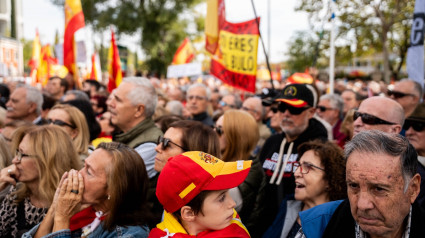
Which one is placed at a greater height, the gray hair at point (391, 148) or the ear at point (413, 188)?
the gray hair at point (391, 148)

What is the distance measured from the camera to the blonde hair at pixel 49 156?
3285mm

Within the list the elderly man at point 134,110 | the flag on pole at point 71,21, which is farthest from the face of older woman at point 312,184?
the flag on pole at point 71,21

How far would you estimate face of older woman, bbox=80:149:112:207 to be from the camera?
2785 mm

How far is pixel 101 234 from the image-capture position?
106 inches

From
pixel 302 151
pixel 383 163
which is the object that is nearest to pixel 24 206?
pixel 302 151

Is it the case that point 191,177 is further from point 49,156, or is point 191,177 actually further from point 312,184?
point 49,156

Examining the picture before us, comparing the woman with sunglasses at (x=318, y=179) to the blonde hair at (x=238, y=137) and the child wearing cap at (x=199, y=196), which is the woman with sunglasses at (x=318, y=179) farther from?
the blonde hair at (x=238, y=137)

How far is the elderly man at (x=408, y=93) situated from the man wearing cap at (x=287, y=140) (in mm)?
2146

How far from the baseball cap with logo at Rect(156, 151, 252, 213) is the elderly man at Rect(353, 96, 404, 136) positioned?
166 centimetres

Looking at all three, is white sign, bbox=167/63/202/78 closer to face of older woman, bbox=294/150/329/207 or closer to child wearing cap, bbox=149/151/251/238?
face of older woman, bbox=294/150/329/207

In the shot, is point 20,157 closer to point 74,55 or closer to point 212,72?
point 212,72

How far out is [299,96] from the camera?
421cm

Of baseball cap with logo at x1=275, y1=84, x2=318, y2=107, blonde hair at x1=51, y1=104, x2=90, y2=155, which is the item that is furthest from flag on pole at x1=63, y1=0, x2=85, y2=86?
baseball cap with logo at x1=275, y1=84, x2=318, y2=107

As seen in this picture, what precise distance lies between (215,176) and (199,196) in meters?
0.14
